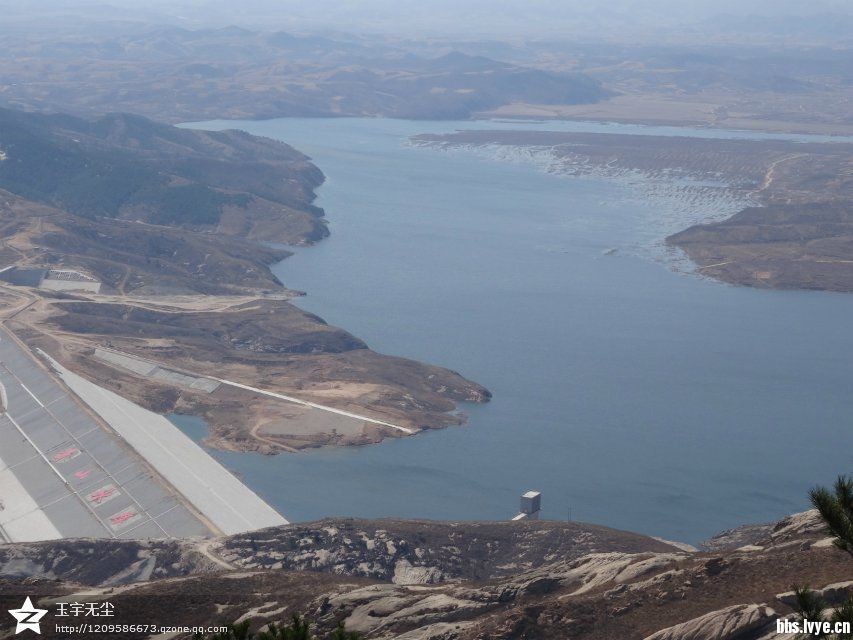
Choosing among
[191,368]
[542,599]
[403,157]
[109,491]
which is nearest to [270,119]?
[403,157]

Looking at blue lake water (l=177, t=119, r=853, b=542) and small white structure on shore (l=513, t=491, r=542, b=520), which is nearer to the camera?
small white structure on shore (l=513, t=491, r=542, b=520)

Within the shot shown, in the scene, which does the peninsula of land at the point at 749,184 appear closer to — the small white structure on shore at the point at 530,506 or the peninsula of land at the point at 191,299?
the peninsula of land at the point at 191,299

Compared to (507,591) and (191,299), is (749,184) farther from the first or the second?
(507,591)

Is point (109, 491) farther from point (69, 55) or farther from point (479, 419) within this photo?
point (69, 55)
